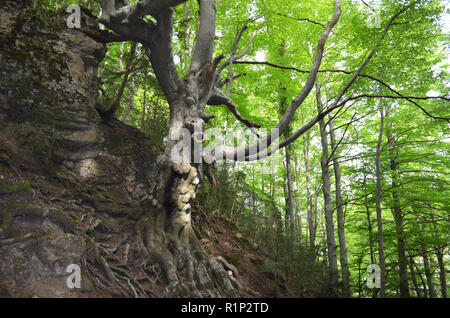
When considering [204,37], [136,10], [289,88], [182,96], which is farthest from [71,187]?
[289,88]

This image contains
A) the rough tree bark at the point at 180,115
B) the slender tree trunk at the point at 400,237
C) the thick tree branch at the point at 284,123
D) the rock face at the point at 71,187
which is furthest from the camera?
the slender tree trunk at the point at 400,237

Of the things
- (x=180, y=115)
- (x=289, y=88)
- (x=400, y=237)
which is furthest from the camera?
(x=289, y=88)

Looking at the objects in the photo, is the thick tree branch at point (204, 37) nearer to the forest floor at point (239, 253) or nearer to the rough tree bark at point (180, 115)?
the rough tree bark at point (180, 115)

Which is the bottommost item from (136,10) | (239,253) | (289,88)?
(239,253)

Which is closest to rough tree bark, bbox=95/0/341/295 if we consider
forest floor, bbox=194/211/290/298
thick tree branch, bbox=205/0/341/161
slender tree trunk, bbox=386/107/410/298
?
thick tree branch, bbox=205/0/341/161

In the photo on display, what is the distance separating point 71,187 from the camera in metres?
3.90

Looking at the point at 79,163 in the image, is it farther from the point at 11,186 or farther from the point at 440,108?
the point at 440,108

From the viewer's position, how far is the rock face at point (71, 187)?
8.58ft

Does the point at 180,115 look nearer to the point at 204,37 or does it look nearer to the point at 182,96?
the point at 182,96

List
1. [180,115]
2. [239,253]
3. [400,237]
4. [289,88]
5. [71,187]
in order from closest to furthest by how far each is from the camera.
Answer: [71,187] < [180,115] < [239,253] < [400,237] < [289,88]

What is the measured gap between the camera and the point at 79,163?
443 centimetres

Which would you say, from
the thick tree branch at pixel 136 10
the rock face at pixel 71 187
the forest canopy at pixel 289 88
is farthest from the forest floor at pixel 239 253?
the thick tree branch at pixel 136 10
